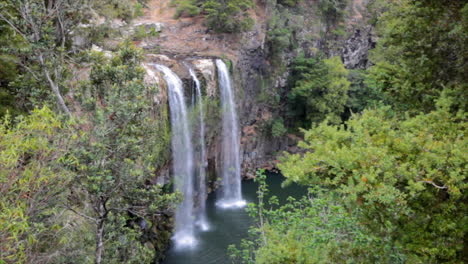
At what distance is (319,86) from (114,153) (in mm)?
18212

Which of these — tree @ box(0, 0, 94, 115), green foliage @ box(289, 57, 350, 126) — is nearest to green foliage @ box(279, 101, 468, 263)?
tree @ box(0, 0, 94, 115)

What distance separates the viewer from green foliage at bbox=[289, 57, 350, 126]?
22422 millimetres

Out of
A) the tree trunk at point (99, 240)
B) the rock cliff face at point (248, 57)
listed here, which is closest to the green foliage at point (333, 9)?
the rock cliff face at point (248, 57)

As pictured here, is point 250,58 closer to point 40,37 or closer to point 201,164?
point 201,164

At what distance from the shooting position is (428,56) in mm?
5590

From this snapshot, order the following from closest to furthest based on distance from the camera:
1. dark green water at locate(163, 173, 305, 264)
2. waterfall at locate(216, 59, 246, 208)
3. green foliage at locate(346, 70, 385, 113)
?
dark green water at locate(163, 173, 305, 264), waterfall at locate(216, 59, 246, 208), green foliage at locate(346, 70, 385, 113)

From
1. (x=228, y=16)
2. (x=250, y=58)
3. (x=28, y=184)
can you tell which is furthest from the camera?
(x=250, y=58)

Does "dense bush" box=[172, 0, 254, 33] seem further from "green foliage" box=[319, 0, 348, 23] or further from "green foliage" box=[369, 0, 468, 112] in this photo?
"green foliage" box=[369, 0, 468, 112]

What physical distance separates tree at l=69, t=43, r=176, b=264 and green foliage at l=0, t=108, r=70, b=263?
57cm

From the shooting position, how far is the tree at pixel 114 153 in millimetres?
5938

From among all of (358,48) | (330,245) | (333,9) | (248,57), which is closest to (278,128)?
(248,57)

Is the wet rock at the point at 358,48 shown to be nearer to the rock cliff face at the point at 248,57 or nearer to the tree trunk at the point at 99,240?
the rock cliff face at the point at 248,57

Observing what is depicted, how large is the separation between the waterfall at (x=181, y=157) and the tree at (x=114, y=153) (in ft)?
22.1

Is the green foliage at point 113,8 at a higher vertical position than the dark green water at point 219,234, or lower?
higher
